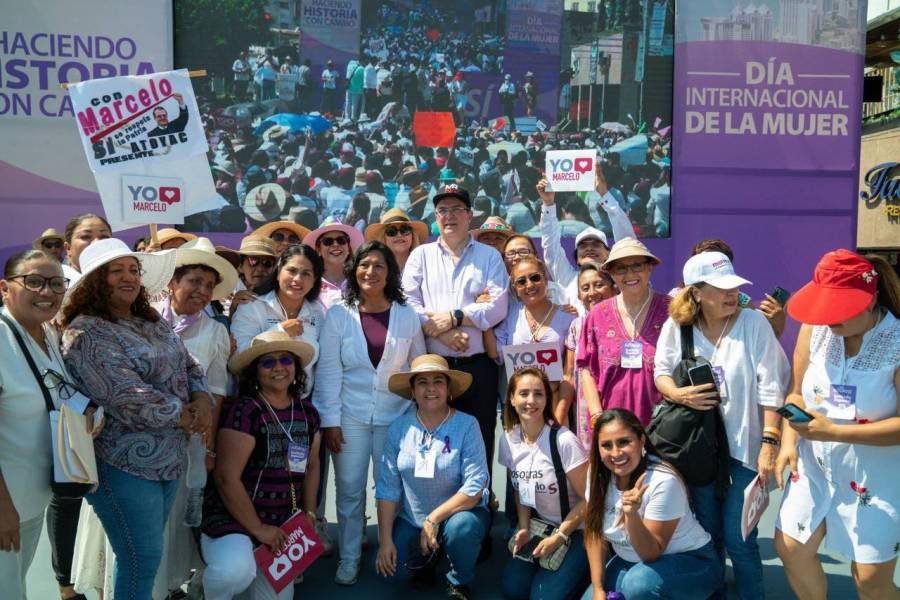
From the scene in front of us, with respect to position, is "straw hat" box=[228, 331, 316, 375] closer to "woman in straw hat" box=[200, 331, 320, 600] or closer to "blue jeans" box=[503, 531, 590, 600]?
"woman in straw hat" box=[200, 331, 320, 600]

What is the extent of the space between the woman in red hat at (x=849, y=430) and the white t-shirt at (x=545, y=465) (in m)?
1.09

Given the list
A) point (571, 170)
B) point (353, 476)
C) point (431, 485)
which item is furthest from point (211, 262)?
point (571, 170)

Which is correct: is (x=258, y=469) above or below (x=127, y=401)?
below

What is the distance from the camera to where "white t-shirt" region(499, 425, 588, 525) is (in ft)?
13.4

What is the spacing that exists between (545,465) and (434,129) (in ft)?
19.8

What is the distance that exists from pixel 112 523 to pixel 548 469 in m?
2.11

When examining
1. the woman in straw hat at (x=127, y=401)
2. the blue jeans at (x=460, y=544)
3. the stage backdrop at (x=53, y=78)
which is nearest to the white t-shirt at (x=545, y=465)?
the blue jeans at (x=460, y=544)

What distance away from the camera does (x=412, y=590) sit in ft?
13.8

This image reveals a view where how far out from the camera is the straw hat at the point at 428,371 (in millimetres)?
4188

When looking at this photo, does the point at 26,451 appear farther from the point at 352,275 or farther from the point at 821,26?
the point at 821,26

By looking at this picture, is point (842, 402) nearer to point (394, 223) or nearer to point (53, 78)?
point (394, 223)

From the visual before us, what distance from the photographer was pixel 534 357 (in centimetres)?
443

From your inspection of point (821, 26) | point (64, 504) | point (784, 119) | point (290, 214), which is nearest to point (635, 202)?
point (784, 119)

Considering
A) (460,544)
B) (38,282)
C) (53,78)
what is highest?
(53,78)
